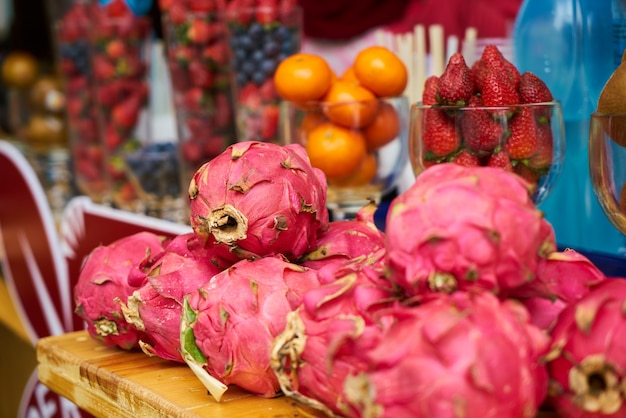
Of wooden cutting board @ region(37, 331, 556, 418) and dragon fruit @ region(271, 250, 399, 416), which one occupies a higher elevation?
dragon fruit @ region(271, 250, 399, 416)

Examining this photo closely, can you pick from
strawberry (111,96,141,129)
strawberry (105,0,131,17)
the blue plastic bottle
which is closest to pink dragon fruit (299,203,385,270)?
the blue plastic bottle

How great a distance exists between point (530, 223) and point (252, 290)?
0.81 ft

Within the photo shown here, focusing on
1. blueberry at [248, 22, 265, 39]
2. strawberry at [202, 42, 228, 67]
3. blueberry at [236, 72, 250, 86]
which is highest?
blueberry at [248, 22, 265, 39]

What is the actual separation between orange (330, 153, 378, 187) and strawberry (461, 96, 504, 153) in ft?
1.26

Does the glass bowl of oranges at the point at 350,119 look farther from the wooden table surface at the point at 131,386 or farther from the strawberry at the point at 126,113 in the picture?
the strawberry at the point at 126,113

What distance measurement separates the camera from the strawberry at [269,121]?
1605 mm

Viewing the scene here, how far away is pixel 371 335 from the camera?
1.89 ft

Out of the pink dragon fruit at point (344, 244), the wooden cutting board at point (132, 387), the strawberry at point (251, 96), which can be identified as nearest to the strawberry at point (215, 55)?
the strawberry at point (251, 96)

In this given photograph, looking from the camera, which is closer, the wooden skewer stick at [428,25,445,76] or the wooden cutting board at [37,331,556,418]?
the wooden cutting board at [37,331,556,418]

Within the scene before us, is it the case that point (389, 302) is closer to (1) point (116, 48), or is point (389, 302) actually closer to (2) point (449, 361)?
(2) point (449, 361)

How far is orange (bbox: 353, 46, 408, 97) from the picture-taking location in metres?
1.27

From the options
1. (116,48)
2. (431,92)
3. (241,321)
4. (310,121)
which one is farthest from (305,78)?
(116,48)

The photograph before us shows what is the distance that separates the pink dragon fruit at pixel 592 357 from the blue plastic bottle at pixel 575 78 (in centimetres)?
56

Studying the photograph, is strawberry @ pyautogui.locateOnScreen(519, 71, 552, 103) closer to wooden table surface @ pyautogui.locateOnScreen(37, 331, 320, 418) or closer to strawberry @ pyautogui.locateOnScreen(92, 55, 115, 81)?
wooden table surface @ pyautogui.locateOnScreen(37, 331, 320, 418)
